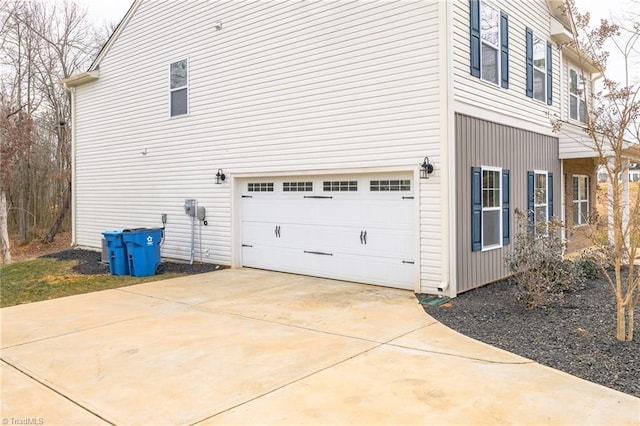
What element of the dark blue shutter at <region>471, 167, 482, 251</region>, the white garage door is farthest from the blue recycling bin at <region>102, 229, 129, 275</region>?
the dark blue shutter at <region>471, 167, 482, 251</region>

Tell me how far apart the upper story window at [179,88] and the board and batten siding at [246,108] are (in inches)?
7.2

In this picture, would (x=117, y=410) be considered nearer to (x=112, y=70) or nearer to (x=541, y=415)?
(x=541, y=415)

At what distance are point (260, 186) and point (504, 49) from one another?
5.37 metres

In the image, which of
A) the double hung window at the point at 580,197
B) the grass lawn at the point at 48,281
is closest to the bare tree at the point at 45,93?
the grass lawn at the point at 48,281

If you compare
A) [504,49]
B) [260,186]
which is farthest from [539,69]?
[260,186]

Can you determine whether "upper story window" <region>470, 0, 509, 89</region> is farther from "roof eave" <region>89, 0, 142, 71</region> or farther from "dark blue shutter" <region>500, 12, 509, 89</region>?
"roof eave" <region>89, 0, 142, 71</region>

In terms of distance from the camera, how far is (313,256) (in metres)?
9.35

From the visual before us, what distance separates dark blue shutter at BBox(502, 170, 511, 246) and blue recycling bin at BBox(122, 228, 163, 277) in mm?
6918

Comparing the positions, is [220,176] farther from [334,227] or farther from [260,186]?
[334,227]

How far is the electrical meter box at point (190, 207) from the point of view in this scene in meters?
11.1

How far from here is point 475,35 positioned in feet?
26.1

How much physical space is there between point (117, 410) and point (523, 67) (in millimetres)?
9371

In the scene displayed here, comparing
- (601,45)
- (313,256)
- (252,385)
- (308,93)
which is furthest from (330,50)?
(252,385)

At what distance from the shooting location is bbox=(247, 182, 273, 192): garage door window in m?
10.1
